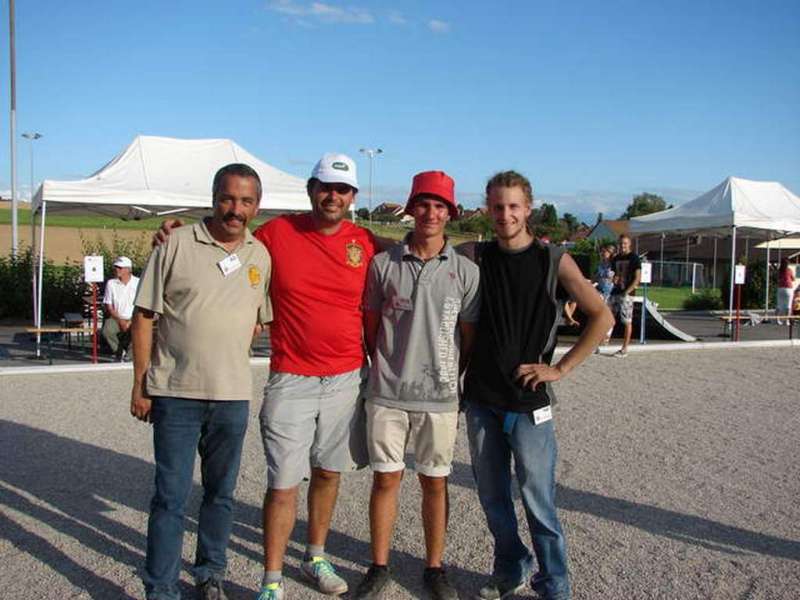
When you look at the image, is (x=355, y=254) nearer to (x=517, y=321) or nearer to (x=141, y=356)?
(x=517, y=321)

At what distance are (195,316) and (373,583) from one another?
1.42 m

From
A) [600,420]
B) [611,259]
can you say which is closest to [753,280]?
[611,259]

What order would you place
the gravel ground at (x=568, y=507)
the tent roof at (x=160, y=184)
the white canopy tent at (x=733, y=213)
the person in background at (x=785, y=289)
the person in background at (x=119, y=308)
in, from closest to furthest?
the gravel ground at (x=568, y=507) → the person in background at (x=119, y=308) → the tent roof at (x=160, y=184) → the white canopy tent at (x=733, y=213) → the person in background at (x=785, y=289)

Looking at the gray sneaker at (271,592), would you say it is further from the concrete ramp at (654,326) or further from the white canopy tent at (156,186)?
the concrete ramp at (654,326)

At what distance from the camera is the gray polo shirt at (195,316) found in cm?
316

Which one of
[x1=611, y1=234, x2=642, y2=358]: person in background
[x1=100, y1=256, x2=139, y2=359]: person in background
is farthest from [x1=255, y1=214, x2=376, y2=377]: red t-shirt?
[x1=611, y1=234, x2=642, y2=358]: person in background

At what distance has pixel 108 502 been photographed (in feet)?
15.4

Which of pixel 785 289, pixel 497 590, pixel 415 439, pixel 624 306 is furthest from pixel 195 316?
pixel 785 289

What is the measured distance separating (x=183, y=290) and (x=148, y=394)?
1.50 feet

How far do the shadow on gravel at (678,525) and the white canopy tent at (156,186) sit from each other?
7477mm

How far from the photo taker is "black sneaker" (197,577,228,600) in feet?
→ 10.8

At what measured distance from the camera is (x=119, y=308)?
10766mm

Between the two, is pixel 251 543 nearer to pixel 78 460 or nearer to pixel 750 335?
pixel 78 460

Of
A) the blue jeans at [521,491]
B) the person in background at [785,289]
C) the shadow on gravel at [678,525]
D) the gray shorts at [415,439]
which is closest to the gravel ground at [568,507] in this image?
the shadow on gravel at [678,525]
